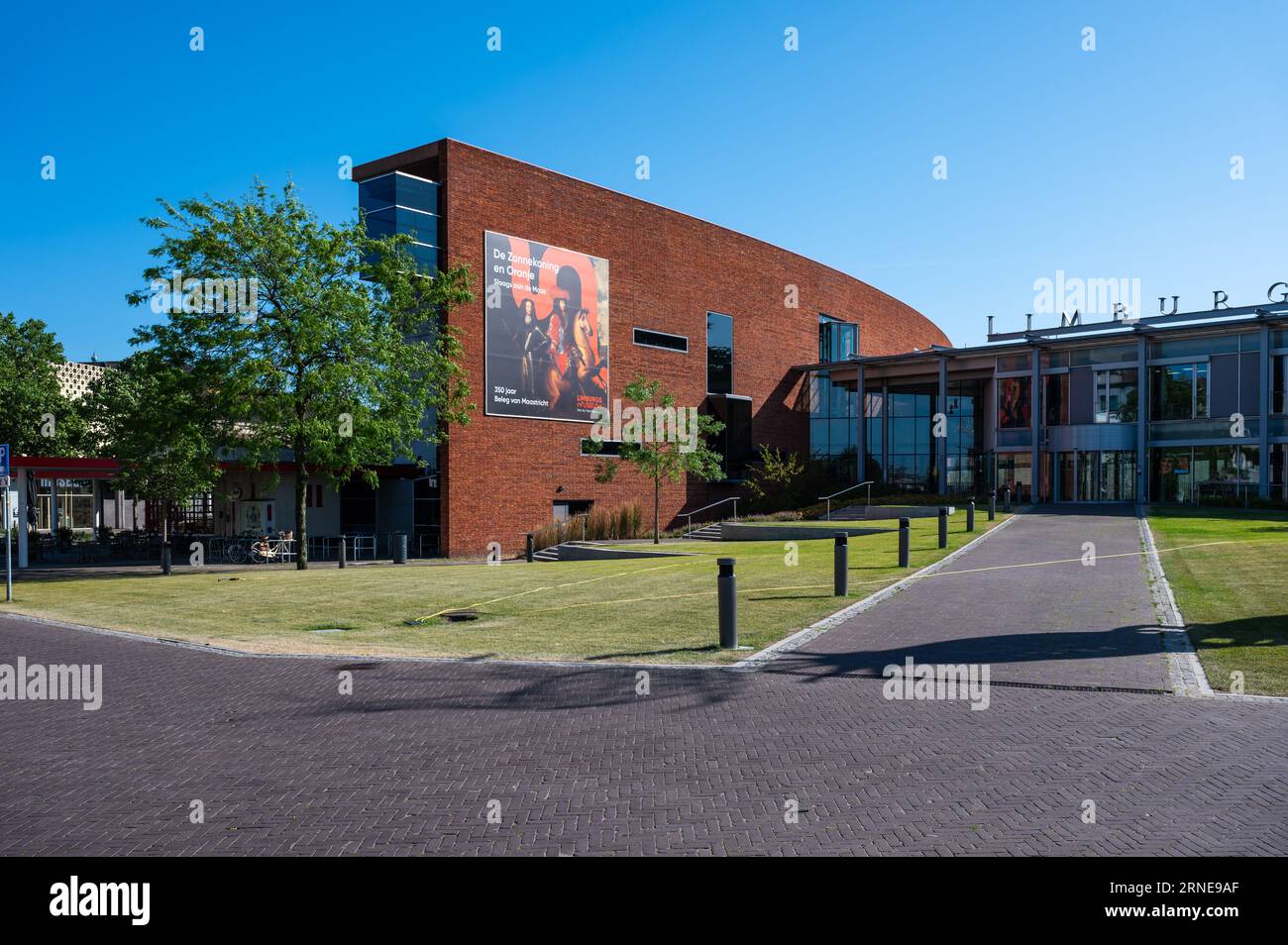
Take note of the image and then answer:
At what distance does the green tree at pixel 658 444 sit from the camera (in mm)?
34844

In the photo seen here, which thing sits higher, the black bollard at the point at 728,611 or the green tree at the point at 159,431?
the green tree at the point at 159,431

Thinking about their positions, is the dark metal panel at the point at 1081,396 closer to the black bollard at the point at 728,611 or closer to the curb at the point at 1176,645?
the curb at the point at 1176,645

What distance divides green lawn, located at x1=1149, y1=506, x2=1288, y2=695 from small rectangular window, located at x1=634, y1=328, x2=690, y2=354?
73.1 feet

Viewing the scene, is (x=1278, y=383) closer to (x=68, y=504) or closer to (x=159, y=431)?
(x=159, y=431)

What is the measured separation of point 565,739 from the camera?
22.2ft

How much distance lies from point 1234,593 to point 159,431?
24246 mm

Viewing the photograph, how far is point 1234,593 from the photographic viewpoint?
13.8m

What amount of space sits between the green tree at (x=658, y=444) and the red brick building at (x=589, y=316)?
85.9 inches

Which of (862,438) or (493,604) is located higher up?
(862,438)

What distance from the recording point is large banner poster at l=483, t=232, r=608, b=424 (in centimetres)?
3425

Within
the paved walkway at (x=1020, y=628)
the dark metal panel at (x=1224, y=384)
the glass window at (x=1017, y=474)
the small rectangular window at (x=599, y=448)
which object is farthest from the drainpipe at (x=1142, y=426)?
the paved walkway at (x=1020, y=628)

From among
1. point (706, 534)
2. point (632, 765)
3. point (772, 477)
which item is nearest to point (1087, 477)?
point (772, 477)

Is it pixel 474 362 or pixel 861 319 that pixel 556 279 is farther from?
pixel 861 319
